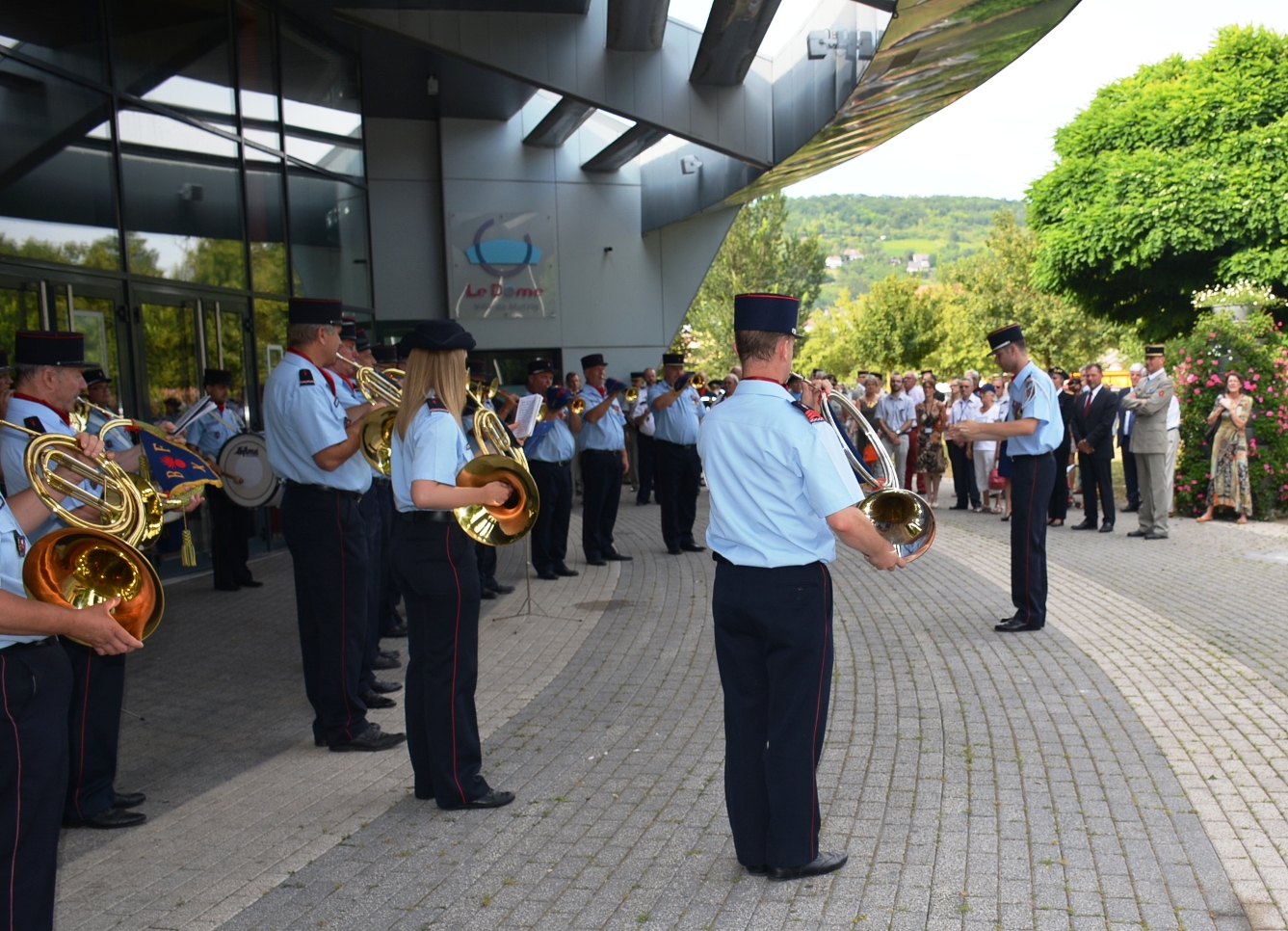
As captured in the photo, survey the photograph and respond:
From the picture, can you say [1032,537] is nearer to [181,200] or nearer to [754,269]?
[181,200]

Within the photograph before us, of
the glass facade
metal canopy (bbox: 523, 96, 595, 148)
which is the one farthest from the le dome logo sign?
the glass facade

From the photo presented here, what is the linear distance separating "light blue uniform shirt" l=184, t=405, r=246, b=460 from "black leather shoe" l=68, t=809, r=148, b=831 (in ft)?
19.3

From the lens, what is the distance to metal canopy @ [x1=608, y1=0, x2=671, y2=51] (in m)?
12.5

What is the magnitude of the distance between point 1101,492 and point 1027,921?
408 inches

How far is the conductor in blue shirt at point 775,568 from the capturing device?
3.58 m

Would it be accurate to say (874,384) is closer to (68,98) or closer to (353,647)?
(68,98)

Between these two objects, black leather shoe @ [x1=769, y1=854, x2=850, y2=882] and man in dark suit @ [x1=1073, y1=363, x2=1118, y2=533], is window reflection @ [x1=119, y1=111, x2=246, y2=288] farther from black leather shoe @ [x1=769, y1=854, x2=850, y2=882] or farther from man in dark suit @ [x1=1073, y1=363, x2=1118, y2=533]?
man in dark suit @ [x1=1073, y1=363, x2=1118, y2=533]

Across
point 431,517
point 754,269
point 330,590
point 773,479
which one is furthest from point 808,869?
point 754,269

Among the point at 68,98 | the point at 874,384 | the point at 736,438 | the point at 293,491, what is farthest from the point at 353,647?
the point at 874,384

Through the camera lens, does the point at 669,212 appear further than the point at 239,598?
Yes

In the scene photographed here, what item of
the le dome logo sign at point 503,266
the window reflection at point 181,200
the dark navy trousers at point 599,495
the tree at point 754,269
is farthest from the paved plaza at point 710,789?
the tree at point 754,269

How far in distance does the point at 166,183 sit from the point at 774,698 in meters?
10.1

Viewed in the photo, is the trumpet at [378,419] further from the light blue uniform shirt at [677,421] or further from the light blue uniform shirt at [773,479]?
the light blue uniform shirt at [677,421]

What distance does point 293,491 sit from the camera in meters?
5.38
